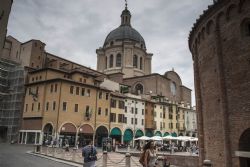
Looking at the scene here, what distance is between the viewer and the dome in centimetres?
7001

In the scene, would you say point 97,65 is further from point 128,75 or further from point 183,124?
point 183,124

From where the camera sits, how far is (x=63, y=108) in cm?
3744

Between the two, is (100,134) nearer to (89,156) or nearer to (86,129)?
(86,129)

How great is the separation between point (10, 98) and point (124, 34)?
3472 centimetres

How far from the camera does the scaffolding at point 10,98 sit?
43.5 meters

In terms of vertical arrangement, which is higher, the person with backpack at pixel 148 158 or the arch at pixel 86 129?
the arch at pixel 86 129

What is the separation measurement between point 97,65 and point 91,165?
202ft

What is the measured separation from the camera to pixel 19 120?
42.9 meters

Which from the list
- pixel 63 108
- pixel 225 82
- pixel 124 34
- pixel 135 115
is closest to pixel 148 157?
pixel 225 82

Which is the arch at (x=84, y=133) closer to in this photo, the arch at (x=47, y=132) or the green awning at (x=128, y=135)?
the arch at (x=47, y=132)

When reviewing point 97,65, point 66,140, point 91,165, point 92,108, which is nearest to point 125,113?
point 92,108

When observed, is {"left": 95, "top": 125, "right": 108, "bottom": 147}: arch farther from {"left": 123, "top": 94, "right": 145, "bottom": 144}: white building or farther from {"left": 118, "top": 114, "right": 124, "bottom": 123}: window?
{"left": 123, "top": 94, "right": 145, "bottom": 144}: white building

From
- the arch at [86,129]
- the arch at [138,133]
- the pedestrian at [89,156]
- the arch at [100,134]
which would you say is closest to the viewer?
A: the pedestrian at [89,156]

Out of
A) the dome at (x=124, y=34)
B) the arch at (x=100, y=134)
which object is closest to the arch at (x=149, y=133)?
the arch at (x=100, y=134)
